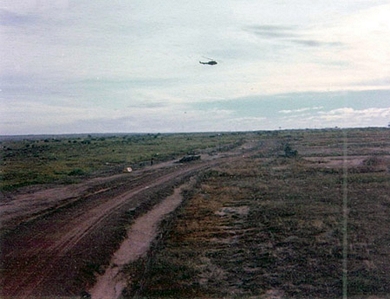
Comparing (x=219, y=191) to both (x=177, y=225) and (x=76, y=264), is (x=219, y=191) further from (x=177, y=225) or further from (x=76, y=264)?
(x=76, y=264)

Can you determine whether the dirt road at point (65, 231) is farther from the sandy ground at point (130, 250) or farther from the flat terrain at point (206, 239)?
the sandy ground at point (130, 250)

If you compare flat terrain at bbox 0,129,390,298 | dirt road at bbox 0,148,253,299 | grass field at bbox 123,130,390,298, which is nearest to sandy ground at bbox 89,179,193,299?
flat terrain at bbox 0,129,390,298

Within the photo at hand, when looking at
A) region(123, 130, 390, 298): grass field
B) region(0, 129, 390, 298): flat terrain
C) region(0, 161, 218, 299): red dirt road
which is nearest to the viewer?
region(123, 130, 390, 298): grass field

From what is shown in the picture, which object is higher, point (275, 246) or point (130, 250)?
point (275, 246)

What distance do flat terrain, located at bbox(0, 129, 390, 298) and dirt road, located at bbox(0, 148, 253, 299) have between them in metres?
0.06

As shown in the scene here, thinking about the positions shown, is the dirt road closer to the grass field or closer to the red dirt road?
the red dirt road

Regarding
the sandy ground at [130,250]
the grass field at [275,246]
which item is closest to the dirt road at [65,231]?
the sandy ground at [130,250]

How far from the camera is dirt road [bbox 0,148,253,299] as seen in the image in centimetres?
1441

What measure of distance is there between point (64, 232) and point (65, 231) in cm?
17

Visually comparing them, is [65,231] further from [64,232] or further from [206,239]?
[206,239]

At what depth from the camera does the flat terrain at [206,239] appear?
45.8 ft

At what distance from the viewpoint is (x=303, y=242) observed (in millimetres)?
17953

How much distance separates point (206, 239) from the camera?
19125mm

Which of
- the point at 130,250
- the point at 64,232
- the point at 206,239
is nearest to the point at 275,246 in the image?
the point at 206,239
